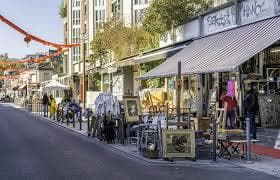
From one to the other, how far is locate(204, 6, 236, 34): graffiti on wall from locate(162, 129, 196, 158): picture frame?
318 inches

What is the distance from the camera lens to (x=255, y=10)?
18.4 metres

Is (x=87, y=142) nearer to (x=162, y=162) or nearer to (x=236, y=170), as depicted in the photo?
(x=162, y=162)

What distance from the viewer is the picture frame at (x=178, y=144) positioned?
43.7 ft

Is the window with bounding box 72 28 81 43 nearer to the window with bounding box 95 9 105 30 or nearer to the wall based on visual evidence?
the window with bounding box 95 9 105 30

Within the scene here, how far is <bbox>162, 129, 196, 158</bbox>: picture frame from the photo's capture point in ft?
43.7

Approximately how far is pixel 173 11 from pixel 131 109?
27.8 ft

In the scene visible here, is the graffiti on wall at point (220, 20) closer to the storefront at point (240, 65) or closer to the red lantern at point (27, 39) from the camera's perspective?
the storefront at point (240, 65)

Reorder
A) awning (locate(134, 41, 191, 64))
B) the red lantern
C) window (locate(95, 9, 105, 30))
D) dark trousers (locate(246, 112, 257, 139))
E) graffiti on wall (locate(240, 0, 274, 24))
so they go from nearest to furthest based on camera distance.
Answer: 1. dark trousers (locate(246, 112, 257, 139))
2. graffiti on wall (locate(240, 0, 274, 24))
3. awning (locate(134, 41, 191, 64))
4. the red lantern
5. window (locate(95, 9, 105, 30))

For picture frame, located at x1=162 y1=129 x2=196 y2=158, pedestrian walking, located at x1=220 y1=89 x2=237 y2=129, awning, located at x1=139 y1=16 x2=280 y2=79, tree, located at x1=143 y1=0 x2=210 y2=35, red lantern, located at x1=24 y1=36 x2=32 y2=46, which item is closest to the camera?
picture frame, located at x1=162 y1=129 x2=196 y2=158

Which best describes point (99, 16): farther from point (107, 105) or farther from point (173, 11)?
point (107, 105)

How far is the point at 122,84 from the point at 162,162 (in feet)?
86.4

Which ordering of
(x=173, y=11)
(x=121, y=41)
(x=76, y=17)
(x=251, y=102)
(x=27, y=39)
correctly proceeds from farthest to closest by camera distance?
(x=76, y=17)
(x=121, y=41)
(x=27, y=39)
(x=173, y=11)
(x=251, y=102)

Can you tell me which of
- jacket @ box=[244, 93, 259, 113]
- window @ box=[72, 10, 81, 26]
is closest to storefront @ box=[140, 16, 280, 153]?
jacket @ box=[244, 93, 259, 113]

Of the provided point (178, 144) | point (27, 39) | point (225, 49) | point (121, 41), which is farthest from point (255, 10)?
point (121, 41)
